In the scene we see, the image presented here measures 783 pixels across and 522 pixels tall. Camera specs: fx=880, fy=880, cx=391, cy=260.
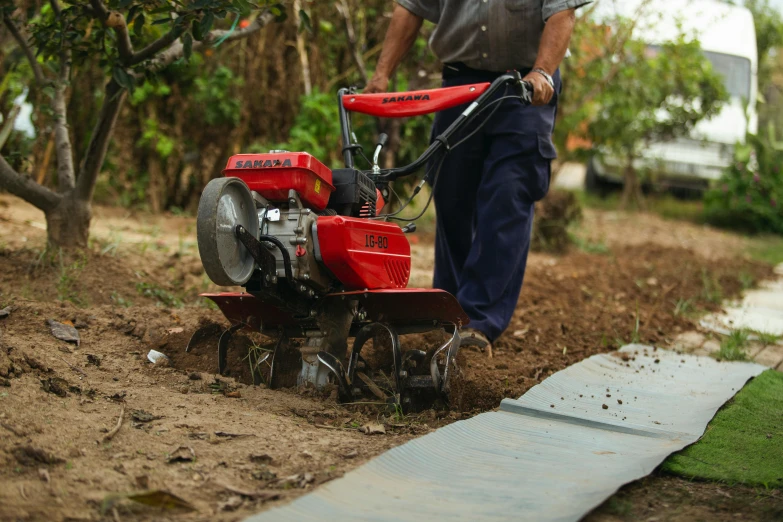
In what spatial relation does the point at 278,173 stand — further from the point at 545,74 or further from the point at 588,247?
the point at 588,247

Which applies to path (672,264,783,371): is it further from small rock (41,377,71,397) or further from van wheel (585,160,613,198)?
van wheel (585,160,613,198)

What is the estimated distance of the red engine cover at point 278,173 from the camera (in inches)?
104

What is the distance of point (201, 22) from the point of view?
127 inches

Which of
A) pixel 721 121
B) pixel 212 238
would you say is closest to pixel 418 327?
pixel 212 238

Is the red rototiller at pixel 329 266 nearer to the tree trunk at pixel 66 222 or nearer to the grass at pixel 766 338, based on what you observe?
the tree trunk at pixel 66 222

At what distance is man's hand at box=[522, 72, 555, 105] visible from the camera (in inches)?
132

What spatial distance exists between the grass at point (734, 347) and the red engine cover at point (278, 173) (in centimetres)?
226

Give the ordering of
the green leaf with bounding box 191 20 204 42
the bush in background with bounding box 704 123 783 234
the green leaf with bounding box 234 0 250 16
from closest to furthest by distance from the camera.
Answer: the green leaf with bounding box 234 0 250 16 < the green leaf with bounding box 191 20 204 42 < the bush in background with bounding box 704 123 783 234

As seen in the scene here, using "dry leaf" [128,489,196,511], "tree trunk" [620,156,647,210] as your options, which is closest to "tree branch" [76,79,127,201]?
"dry leaf" [128,489,196,511]

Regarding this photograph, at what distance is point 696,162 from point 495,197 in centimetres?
830

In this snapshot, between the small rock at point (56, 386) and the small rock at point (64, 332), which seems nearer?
the small rock at point (56, 386)

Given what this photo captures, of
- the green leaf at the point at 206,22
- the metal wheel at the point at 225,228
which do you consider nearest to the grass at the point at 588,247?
the green leaf at the point at 206,22

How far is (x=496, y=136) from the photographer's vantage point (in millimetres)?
3738

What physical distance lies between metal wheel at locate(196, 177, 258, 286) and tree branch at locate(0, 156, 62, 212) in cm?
175
